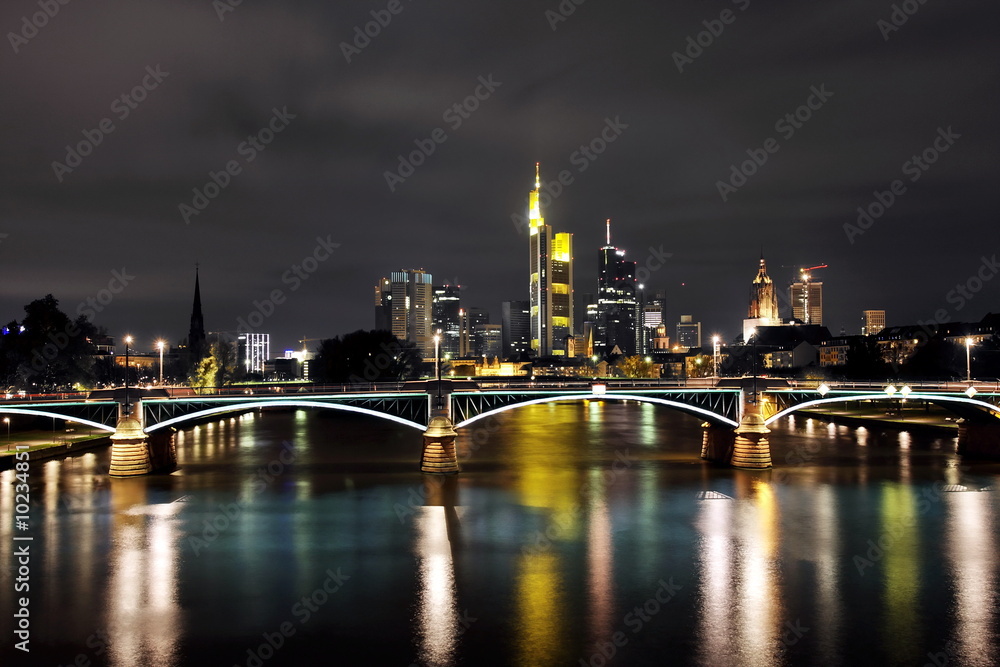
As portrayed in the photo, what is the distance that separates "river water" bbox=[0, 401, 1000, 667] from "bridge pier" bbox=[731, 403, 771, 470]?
83.8 inches

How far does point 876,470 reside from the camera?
61.6 metres

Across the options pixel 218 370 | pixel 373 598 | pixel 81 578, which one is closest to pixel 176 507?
pixel 81 578

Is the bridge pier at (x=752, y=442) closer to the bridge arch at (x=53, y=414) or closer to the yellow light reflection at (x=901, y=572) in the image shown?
the yellow light reflection at (x=901, y=572)

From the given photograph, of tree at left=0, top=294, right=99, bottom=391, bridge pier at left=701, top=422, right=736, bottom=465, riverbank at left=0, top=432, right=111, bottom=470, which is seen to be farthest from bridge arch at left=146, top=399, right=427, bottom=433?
tree at left=0, top=294, right=99, bottom=391

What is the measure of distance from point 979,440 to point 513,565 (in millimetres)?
52425

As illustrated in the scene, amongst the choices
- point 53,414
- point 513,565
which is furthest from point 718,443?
point 53,414

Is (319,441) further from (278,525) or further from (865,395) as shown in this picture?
(865,395)

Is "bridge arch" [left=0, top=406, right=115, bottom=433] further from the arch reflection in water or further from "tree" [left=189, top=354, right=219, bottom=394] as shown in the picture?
"tree" [left=189, top=354, right=219, bottom=394]

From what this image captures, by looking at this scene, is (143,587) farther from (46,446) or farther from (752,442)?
(752,442)

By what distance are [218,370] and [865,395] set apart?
365 feet

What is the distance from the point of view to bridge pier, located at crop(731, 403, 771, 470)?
61.4 metres

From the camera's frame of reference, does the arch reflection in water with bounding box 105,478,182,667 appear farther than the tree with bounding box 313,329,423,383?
No

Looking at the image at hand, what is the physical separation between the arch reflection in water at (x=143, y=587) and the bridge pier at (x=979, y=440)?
6470 cm

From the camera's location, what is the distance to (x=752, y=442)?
61719 mm
